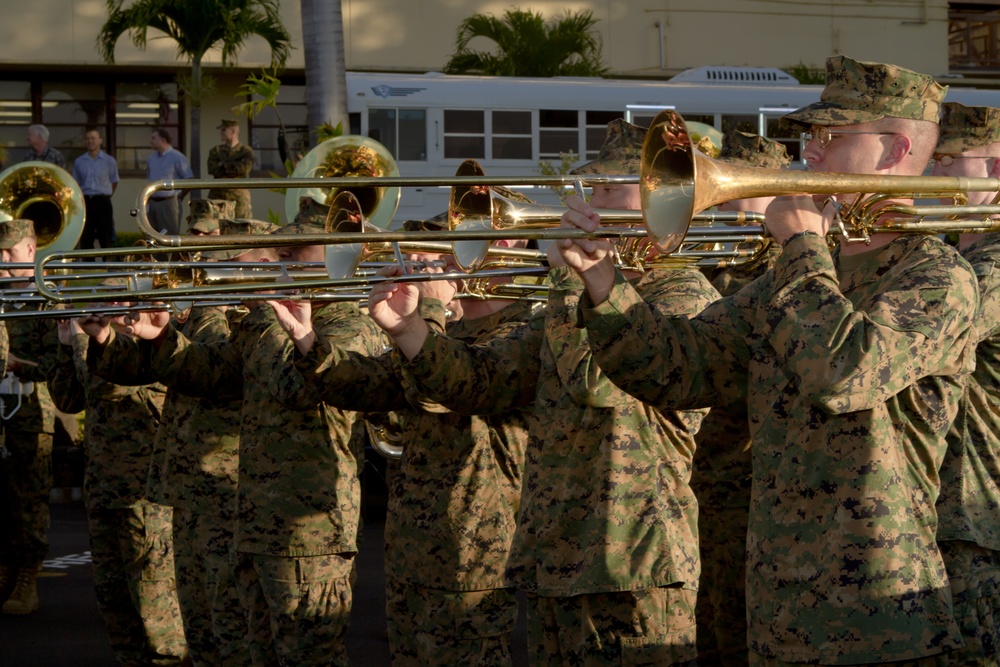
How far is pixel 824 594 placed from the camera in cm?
329

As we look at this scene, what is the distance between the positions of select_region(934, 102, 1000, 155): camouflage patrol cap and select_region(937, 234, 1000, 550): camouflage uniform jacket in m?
0.53

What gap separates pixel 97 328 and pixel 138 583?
1.38m

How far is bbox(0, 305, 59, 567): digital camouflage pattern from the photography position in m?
8.63

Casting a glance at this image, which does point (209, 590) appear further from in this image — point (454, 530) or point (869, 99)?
point (869, 99)

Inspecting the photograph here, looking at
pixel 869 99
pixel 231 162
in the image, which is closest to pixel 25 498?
pixel 231 162

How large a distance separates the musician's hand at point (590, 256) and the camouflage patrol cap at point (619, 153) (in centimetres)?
95

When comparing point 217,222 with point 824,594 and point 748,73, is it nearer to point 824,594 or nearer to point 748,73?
point 824,594

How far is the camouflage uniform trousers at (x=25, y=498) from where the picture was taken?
8.87 m

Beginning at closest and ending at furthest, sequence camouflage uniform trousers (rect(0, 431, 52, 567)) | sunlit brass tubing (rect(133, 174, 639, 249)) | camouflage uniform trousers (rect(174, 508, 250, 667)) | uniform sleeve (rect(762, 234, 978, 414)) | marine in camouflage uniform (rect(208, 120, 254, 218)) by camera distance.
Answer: uniform sleeve (rect(762, 234, 978, 414)) < sunlit brass tubing (rect(133, 174, 639, 249)) < camouflage uniform trousers (rect(174, 508, 250, 667)) < camouflage uniform trousers (rect(0, 431, 52, 567)) < marine in camouflage uniform (rect(208, 120, 254, 218))

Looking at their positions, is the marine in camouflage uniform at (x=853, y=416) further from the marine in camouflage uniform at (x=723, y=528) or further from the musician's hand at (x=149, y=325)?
the musician's hand at (x=149, y=325)

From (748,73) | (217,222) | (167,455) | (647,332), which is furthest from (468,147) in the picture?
(647,332)

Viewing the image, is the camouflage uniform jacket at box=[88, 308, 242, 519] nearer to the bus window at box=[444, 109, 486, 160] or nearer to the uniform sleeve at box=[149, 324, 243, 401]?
the uniform sleeve at box=[149, 324, 243, 401]

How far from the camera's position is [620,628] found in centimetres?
411

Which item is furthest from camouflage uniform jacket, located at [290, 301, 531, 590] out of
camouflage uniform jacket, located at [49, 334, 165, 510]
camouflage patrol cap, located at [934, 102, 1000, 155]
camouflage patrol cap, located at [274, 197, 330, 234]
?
camouflage uniform jacket, located at [49, 334, 165, 510]
